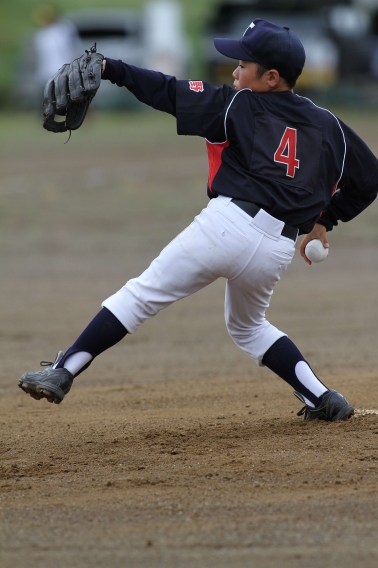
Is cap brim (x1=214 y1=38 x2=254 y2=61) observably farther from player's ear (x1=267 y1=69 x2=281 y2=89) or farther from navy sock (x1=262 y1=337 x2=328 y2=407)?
navy sock (x1=262 y1=337 x2=328 y2=407)

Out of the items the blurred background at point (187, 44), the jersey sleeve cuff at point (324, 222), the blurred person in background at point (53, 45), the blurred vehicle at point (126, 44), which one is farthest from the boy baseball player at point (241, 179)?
the blurred vehicle at point (126, 44)

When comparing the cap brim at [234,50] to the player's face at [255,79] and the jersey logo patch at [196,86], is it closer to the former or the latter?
the player's face at [255,79]

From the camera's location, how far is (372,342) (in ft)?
20.6

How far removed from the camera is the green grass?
23.1 metres

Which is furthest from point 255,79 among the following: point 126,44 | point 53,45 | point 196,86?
point 126,44

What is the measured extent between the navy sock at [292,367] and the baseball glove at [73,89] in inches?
53.8

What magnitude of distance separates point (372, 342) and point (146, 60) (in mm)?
16823

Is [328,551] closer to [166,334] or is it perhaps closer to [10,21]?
[166,334]

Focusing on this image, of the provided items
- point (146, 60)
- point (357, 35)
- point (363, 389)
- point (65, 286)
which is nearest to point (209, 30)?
point (146, 60)

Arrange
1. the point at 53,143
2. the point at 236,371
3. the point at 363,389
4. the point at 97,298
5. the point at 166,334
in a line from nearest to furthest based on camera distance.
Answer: the point at 363,389 < the point at 236,371 < the point at 166,334 < the point at 97,298 < the point at 53,143

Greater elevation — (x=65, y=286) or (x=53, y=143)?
(x=53, y=143)

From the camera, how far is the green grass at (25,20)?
2306 centimetres

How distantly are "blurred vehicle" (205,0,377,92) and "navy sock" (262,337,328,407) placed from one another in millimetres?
15666

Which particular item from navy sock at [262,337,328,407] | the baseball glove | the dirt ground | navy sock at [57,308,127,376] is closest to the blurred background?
the dirt ground
